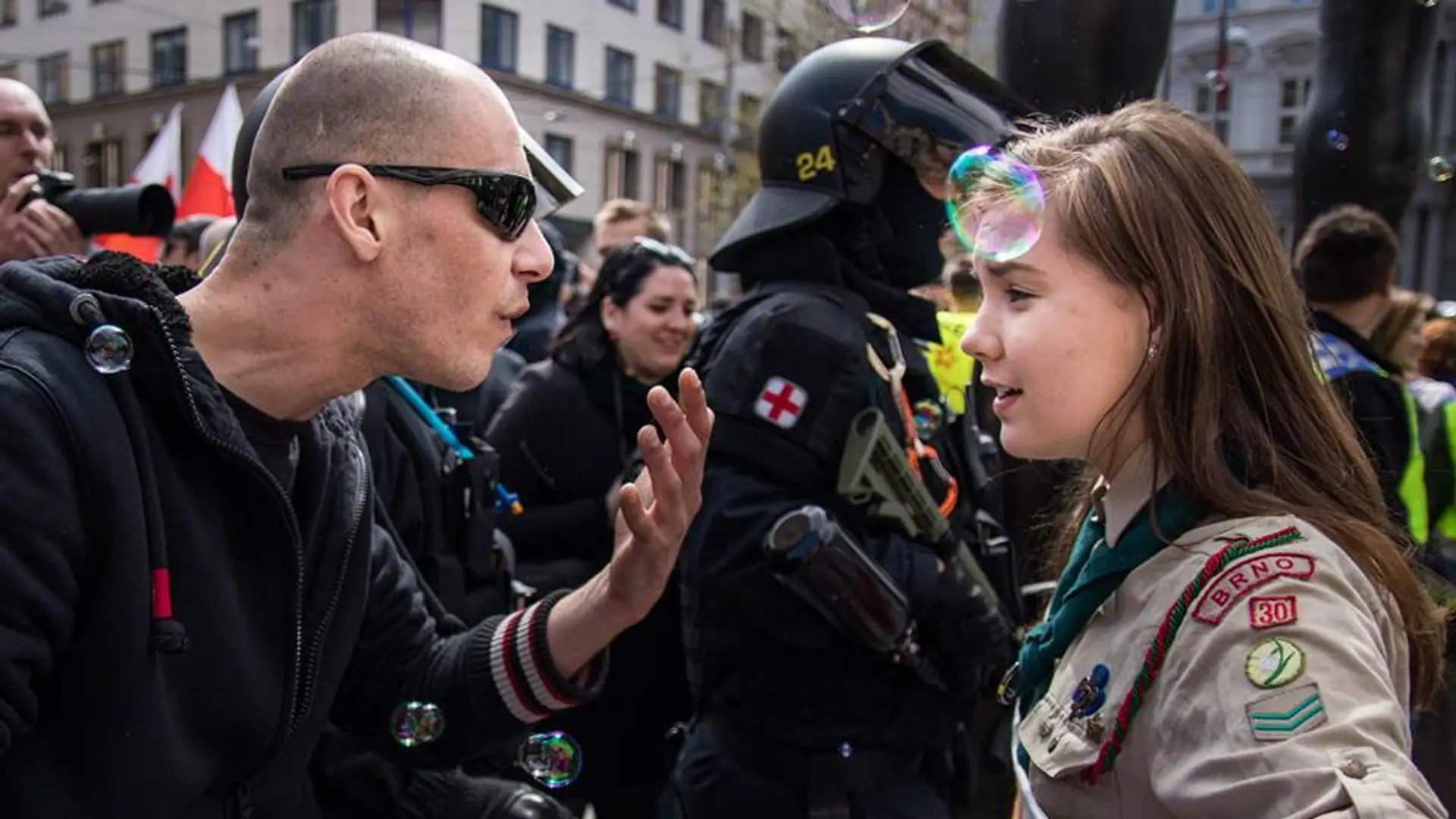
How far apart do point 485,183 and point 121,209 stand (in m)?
1.58

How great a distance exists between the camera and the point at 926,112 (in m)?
2.94

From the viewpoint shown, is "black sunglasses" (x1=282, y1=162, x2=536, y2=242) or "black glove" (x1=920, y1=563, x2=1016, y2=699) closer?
"black sunglasses" (x1=282, y1=162, x2=536, y2=242)

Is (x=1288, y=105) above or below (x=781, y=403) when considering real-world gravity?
above

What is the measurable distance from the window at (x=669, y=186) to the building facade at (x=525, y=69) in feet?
0.22

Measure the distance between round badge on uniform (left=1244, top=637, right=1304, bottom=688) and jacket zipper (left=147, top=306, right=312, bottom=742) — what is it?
1190mm

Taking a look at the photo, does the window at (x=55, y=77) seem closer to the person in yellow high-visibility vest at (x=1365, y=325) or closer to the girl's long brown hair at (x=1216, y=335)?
the person in yellow high-visibility vest at (x=1365, y=325)

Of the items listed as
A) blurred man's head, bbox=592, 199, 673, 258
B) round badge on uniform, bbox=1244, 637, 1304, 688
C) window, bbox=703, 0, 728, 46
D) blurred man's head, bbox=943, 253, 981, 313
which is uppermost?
window, bbox=703, 0, 728, 46

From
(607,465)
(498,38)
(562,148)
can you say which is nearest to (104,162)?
(498,38)

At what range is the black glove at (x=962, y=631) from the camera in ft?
8.45

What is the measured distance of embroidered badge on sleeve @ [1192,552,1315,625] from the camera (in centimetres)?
127

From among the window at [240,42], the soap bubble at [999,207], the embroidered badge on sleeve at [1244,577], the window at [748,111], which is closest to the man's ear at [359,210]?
the soap bubble at [999,207]

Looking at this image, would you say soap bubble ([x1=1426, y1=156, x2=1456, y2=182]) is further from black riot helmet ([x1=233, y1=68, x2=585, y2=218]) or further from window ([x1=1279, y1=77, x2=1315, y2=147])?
window ([x1=1279, y1=77, x2=1315, y2=147])

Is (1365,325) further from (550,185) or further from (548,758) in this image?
(548,758)

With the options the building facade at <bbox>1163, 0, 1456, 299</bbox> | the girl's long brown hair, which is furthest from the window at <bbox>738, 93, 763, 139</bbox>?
the girl's long brown hair
